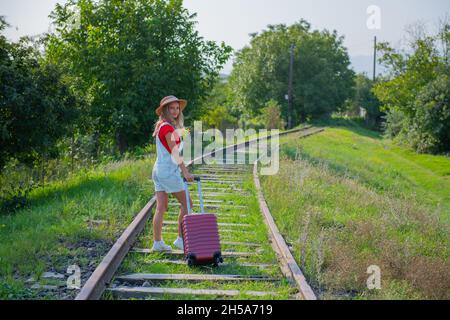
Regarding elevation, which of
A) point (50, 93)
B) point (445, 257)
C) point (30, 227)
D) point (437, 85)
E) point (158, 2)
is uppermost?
point (158, 2)

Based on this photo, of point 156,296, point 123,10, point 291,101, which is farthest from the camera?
point 291,101

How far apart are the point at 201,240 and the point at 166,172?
907 millimetres

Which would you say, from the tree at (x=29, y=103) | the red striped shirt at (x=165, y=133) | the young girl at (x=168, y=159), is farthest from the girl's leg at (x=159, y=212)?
the tree at (x=29, y=103)

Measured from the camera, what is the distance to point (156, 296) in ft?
15.5

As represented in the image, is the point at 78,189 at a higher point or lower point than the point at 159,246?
higher

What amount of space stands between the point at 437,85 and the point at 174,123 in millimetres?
25922

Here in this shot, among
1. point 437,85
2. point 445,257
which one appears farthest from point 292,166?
point 437,85

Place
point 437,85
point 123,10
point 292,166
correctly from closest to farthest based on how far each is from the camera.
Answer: point 292,166 → point 123,10 → point 437,85

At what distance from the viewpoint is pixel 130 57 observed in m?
17.0

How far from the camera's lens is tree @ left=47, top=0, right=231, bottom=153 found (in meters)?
16.7

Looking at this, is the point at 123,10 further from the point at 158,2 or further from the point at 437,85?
the point at 437,85

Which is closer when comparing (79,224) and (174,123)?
(174,123)

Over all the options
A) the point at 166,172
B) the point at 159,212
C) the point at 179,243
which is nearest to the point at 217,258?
the point at 179,243

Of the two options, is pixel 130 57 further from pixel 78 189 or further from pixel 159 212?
pixel 159 212
